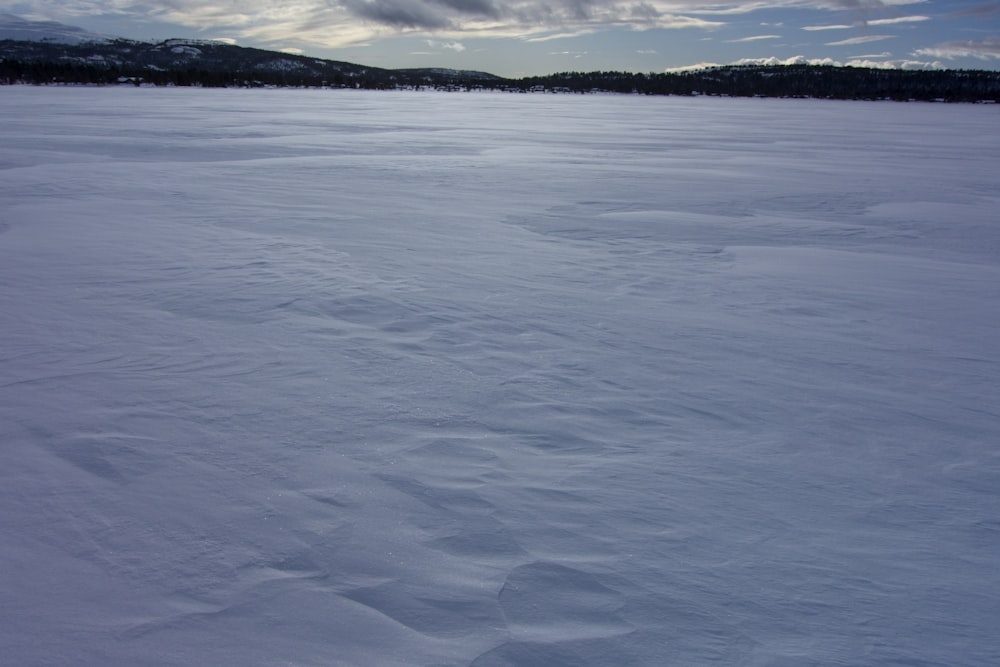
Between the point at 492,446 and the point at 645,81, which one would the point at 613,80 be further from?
the point at 492,446

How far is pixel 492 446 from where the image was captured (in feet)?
7.51

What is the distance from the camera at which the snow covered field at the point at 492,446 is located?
5.04ft

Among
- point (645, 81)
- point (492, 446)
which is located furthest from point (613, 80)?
point (492, 446)

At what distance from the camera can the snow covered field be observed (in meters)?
1.54

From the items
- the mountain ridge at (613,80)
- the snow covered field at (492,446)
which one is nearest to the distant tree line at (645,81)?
the mountain ridge at (613,80)

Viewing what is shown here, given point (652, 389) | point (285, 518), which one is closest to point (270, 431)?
point (285, 518)

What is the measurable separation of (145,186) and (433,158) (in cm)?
486

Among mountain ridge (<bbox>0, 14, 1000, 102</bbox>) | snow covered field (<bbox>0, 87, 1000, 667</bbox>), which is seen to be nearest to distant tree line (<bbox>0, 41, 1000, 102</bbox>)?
mountain ridge (<bbox>0, 14, 1000, 102</bbox>)

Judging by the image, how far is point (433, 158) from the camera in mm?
11250

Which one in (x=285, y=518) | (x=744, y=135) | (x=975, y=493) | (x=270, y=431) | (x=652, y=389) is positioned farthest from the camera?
(x=744, y=135)

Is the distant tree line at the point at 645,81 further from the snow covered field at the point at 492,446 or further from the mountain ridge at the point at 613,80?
the snow covered field at the point at 492,446

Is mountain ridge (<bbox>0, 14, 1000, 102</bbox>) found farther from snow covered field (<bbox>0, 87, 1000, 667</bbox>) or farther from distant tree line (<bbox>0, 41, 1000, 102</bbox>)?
snow covered field (<bbox>0, 87, 1000, 667</bbox>)

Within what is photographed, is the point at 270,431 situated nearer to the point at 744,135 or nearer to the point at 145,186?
the point at 145,186

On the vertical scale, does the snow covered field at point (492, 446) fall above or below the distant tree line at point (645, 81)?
below
